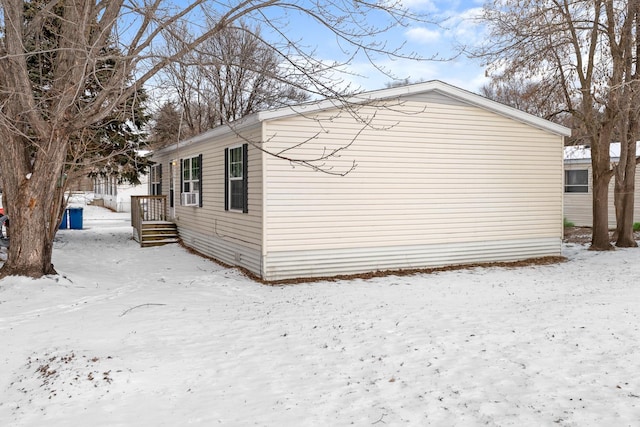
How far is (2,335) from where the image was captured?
579 cm

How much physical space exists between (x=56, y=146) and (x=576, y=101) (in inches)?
549

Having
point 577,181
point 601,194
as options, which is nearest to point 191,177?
point 601,194

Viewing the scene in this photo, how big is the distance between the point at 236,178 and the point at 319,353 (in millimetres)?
6008

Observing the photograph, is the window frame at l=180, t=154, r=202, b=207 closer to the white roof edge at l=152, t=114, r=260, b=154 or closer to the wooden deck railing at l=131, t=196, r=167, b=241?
the white roof edge at l=152, t=114, r=260, b=154

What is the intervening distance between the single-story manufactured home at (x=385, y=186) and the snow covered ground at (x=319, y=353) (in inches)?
45.0

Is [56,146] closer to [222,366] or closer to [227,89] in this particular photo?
[222,366]

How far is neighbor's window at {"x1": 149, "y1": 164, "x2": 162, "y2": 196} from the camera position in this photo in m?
17.4

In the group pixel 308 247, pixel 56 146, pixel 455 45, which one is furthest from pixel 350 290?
pixel 455 45

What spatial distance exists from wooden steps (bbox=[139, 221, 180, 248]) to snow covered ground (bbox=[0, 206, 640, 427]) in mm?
5663

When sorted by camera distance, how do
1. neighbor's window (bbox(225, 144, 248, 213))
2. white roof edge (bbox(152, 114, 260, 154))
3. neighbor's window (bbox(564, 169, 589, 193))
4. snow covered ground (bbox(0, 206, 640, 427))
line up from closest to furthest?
snow covered ground (bbox(0, 206, 640, 427))
white roof edge (bbox(152, 114, 260, 154))
neighbor's window (bbox(225, 144, 248, 213))
neighbor's window (bbox(564, 169, 589, 193))

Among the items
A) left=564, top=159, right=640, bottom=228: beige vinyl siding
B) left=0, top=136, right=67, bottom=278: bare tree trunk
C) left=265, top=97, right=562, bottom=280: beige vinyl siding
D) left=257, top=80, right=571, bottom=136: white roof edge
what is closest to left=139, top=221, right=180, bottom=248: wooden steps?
left=0, top=136, right=67, bottom=278: bare tree trunk

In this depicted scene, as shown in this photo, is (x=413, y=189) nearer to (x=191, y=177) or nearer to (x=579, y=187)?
(x=191, y=177)

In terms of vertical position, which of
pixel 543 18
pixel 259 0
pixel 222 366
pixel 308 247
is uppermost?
pixel 543 18

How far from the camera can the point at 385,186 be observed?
9867 millimetres
